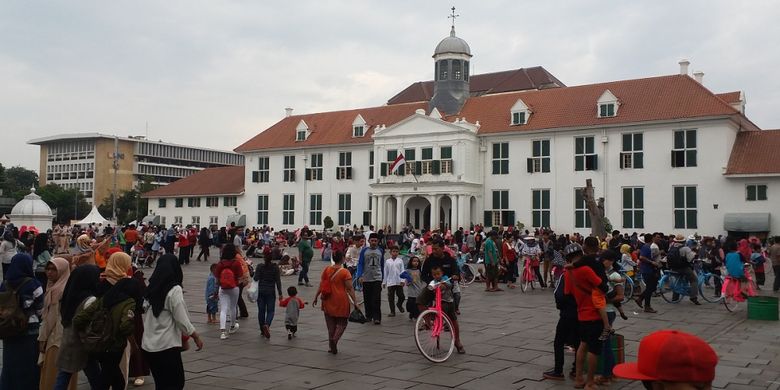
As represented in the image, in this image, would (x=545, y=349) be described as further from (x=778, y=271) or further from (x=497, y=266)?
(x=778, y=271)

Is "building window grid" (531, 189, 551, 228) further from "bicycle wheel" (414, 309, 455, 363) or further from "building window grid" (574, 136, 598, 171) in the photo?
"bicycle wheel" (414, 309, 455, 363)

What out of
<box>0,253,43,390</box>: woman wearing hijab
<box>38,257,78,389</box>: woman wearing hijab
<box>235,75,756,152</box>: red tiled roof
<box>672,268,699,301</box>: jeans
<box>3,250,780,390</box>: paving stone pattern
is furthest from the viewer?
<box>235,75,756,152</box>: red tiled roof

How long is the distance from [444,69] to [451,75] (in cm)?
83

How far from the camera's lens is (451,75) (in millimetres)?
49000

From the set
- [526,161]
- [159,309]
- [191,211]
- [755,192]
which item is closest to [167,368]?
[159,309]

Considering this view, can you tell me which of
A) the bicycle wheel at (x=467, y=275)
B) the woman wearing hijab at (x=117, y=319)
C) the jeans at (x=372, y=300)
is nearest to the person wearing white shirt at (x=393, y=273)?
the jeans at (x=372, y=300)

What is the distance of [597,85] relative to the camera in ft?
140

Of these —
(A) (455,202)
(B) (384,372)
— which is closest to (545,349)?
(B) (384,372)

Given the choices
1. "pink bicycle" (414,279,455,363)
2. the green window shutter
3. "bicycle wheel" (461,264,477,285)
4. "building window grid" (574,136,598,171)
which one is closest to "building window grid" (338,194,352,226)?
the green window shutter

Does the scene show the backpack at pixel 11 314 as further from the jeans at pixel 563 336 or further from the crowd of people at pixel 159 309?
the jeans at pixel 563 336

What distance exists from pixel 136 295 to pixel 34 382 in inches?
70.6

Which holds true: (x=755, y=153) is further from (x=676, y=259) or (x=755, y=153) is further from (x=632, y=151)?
(x=676, y=259)

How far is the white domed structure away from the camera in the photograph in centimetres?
3566

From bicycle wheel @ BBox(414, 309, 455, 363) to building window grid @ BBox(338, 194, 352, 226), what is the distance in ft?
129
